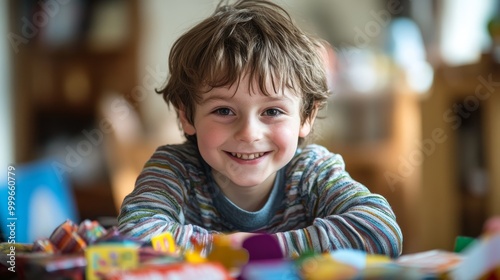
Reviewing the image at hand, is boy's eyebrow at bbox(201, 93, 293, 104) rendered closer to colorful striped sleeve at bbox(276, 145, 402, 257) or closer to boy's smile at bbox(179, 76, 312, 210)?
boy's smile at bbox(179, 76, 312, 210)

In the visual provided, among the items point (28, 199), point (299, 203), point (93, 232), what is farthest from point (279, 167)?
point (28, 199)

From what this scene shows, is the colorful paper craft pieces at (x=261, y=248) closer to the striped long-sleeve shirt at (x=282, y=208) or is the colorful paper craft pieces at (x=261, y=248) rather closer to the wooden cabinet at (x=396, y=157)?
the striped long-sleeve shirt at (x=282, y=208)

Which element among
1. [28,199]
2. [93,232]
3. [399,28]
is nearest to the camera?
[93,232]

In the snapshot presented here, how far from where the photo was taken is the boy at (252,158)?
713mm

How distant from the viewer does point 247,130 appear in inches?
29.7

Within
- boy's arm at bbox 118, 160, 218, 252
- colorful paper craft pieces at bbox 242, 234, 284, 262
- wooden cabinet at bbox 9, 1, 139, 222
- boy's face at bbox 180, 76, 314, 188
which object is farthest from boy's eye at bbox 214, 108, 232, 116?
wooden cabinet at bbox 9, 1, 139, 222

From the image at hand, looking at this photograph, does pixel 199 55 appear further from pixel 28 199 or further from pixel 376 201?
pixel 28 199

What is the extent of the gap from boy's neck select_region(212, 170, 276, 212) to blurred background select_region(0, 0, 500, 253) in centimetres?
128

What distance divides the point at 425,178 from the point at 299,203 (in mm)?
1801

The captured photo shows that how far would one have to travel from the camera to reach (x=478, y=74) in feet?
7.88

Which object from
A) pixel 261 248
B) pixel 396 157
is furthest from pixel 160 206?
pixel 396 157

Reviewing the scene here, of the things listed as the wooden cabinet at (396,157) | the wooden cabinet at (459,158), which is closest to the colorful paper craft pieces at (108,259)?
the wooden cabinet at (396,157)

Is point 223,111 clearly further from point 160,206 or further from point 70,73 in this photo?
point 70,73

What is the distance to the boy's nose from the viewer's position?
29.7 inches
